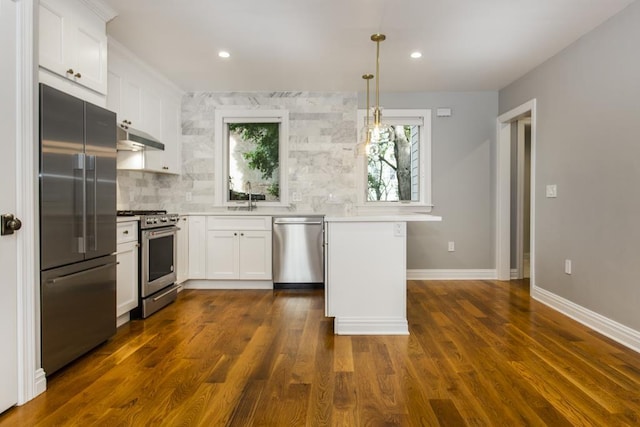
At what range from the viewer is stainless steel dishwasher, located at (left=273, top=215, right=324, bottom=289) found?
14.0 feet

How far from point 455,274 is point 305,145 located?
258 cm

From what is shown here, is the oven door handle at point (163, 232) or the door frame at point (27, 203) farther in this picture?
the oven door handle at point (163, 232)

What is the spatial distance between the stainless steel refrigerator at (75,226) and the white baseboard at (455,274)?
11.7 ft

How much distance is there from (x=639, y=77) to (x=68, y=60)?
12.6 ft

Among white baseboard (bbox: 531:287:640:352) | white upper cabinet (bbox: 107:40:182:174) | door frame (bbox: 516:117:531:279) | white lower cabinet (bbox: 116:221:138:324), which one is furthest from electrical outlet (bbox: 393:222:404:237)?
door frame (bbox: 516:117:531:279)

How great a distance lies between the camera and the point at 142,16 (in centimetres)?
280

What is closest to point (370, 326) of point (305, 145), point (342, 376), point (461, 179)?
point (342, 376)

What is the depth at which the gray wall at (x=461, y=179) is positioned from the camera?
476cm

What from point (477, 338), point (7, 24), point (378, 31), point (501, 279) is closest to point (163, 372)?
point (7, 24)

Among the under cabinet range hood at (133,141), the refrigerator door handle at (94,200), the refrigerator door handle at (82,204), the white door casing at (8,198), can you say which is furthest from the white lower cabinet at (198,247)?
the white door casing at (8,198)

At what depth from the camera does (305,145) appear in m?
4.73

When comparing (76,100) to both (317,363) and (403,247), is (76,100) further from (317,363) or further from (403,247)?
(403,247)

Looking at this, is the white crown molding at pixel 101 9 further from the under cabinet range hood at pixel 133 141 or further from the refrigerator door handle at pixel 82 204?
the refrigerator door handle at pixel 82 204

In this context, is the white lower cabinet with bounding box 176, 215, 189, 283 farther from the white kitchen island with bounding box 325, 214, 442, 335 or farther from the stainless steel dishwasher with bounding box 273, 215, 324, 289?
the white kitchen island with bounding box 325, 214, 442, 335
